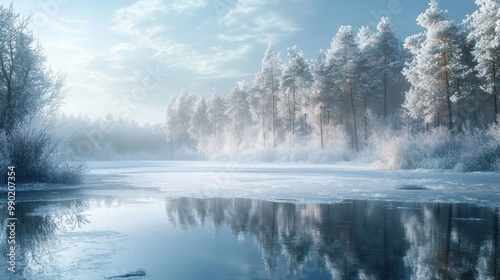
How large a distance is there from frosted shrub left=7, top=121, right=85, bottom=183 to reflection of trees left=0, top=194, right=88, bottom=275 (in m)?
5.63

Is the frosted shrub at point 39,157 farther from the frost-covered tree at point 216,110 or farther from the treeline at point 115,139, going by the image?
the frost-covered tree at point 216,110

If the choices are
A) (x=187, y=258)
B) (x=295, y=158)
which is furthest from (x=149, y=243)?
(x=295, y=158)

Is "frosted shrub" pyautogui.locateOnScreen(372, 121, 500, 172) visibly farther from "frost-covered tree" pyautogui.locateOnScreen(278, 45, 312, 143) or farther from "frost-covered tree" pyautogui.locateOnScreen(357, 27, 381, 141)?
"frost-covered tree" pyautogui.locateOnScreen(278, 45, 312, 143)

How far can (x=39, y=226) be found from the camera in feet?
22.0

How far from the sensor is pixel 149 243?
5500 mm

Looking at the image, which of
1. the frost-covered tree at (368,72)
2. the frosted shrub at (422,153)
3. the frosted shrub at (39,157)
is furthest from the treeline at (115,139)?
the frosted shrub at (422,153)

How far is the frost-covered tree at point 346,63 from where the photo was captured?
43188 millimetres

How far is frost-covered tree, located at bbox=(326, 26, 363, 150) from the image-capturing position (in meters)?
43.2

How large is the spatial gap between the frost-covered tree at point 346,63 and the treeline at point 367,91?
4.5 inches

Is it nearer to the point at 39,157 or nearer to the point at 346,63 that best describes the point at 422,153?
the point at 39,157

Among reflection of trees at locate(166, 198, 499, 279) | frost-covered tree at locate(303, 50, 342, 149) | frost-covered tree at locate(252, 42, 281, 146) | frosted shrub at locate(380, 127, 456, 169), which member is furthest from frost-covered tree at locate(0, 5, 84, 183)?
frost-covered tree at locate(252, 42, 281, 146)

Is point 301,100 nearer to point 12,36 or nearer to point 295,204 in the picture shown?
point 12,36

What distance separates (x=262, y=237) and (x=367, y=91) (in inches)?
1648

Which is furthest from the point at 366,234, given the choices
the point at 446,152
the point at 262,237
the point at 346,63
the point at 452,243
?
the point at 346,63
